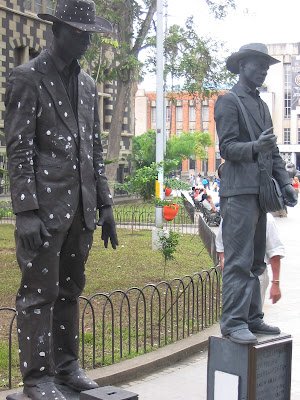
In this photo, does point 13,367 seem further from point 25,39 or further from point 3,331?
point 25,39

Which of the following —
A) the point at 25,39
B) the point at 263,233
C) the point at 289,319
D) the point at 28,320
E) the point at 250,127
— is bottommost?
the point at 289,319

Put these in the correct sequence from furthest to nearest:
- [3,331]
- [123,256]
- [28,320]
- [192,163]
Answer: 1. [192,163]
2. [123,256]
3. [3,331]
4. [28,320]

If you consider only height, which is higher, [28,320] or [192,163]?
[192,163]

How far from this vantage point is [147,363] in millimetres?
6305

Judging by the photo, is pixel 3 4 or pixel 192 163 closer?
pixel 3 4

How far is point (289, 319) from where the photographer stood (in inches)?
344

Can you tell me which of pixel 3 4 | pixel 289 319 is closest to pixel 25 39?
pixel 3 4

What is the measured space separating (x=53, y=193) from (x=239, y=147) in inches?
51.8

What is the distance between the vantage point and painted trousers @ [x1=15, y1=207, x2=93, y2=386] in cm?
388

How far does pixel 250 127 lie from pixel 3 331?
422 cm

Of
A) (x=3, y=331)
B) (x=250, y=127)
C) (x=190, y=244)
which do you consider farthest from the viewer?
(x=190, y=244)

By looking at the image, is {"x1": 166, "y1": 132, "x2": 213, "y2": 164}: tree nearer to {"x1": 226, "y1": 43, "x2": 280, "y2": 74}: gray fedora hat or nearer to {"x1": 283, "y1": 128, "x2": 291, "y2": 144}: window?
{"x1": 283, "y1": 128, "x2": 291, "y2": 144}: window

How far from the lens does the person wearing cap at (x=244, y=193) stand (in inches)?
175

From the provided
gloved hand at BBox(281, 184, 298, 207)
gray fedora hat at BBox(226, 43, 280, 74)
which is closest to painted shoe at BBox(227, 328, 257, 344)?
gloved hand at BBox(281, 184, 298, 207)
